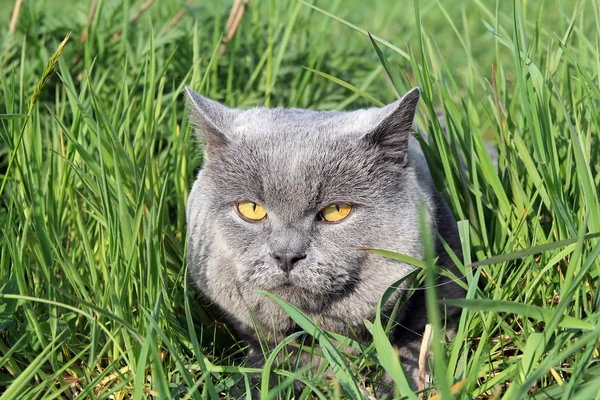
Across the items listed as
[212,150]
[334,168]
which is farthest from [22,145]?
[334,168]

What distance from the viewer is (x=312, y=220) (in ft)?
5.74

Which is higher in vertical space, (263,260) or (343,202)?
(343,202)

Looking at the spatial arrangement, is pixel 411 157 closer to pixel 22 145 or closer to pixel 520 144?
pixel 520 144

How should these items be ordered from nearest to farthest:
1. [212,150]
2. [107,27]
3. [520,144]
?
[520,144], [212,150], [107,27]

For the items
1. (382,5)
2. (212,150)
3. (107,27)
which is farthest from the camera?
(382,5)

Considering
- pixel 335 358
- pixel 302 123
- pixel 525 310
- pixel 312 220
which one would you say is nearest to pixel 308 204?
pixel 312 220

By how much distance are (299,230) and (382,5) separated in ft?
10.9

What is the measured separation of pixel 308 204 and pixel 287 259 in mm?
157

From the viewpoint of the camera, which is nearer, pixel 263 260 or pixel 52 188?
pixel 263 260

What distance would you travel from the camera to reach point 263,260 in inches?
67.3

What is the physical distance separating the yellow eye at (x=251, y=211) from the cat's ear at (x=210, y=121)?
0.19m

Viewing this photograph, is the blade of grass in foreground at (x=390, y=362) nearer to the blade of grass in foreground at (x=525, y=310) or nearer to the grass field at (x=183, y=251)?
the grass field at (x=183, y=251)

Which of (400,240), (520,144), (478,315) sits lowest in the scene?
(478,315)

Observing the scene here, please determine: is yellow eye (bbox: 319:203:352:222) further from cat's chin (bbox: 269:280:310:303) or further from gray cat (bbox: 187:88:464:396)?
cat's chin (bbox: 269:280:310:303)
